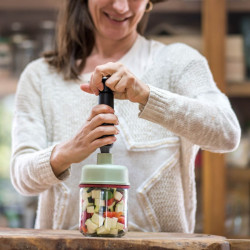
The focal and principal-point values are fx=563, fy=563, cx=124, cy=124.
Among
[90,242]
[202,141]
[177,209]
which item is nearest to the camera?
[90,242]

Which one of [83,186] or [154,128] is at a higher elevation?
[154,128]

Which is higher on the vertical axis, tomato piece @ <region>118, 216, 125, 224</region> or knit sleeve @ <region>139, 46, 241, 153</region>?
knit sleeve @ <region>139, 46, 241, 153</region>

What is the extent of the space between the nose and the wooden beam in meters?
1.16

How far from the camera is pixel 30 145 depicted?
1386 millimetres

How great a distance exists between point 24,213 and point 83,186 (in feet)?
5.76

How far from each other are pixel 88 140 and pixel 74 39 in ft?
1.57

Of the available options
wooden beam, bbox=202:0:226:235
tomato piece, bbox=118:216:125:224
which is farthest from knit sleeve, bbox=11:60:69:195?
wooden beam, bbox=202:0:226:235

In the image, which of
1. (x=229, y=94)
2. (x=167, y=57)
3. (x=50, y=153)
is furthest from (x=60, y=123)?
(x=229, y=94)

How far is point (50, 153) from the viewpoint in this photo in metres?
1.25

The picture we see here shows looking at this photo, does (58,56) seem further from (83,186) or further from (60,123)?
(83,186)

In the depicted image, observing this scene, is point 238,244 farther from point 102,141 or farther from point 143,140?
point 143,140

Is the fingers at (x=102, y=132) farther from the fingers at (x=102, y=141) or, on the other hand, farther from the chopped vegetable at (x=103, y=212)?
the chopped vegetable at (x=103, y=212)

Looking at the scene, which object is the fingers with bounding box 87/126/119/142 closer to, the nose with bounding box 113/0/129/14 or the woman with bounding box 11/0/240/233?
the woman with bounding box 11/0/240/233

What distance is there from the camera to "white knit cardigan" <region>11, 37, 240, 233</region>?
1264mm
